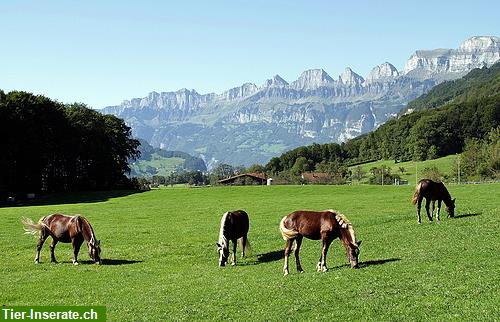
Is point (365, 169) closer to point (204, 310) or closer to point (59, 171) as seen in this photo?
point (59, 171)

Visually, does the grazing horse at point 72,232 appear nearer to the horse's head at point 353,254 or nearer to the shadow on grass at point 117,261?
the shadow on grass at point 117,261

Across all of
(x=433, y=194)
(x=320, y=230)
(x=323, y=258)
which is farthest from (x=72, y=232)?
(x=433, y=194)

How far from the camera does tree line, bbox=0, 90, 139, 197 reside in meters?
91.9

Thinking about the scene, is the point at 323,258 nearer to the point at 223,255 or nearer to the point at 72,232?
the point at 223,255

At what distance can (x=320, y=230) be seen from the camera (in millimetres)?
20812

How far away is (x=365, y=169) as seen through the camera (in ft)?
642

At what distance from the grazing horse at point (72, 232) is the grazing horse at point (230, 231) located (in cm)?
621

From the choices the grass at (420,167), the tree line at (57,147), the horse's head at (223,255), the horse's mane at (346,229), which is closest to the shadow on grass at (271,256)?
the horse's head at (223,255)

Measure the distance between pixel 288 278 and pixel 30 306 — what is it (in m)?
8.81

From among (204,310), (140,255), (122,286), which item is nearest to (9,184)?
(140,255)

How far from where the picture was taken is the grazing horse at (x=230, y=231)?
24844 mm

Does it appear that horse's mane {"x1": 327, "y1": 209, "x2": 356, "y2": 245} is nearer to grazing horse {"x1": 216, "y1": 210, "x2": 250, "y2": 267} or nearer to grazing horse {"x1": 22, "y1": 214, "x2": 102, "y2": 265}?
grazing horse {"x1": 216, "y1": 210, "x2": 250, "y2": 267}

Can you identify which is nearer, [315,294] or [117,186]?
[315,294]

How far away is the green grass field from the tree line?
5808cm
